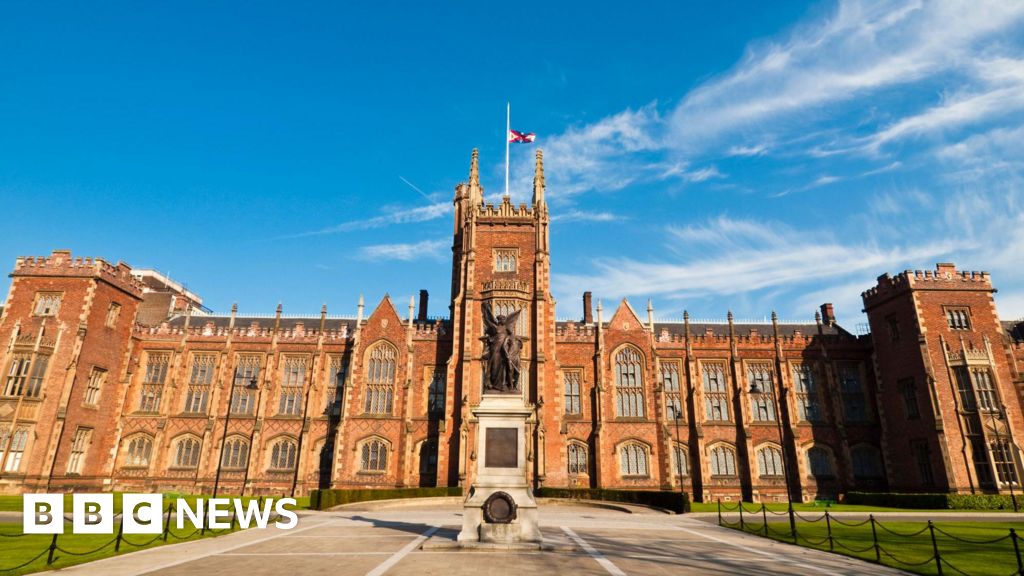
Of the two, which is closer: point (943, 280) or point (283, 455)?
point (943, 280)

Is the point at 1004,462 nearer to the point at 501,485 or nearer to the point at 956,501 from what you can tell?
the point at 956,501

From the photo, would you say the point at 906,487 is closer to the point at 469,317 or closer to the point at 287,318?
the point at 469,317

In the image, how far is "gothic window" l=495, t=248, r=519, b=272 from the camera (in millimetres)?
40062

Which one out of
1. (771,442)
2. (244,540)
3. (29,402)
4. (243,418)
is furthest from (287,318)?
(771,442)

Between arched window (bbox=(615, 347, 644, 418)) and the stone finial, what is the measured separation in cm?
1327

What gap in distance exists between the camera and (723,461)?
3850cm

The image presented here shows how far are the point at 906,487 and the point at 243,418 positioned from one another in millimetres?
45815

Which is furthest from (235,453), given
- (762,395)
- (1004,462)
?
(1004,462)

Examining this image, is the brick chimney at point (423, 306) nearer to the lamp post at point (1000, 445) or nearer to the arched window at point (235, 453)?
the arched window at point (235, 453)

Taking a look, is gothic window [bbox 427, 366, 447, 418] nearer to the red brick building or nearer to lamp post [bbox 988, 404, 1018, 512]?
the red brick building

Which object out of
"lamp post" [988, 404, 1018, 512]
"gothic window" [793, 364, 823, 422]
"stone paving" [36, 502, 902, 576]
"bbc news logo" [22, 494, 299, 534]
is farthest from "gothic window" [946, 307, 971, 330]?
"bbc news logo" [22, 494, 299, 534]

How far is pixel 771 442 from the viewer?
38812 mm

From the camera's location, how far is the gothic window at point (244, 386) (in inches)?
1560

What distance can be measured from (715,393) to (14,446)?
45.6 metres
